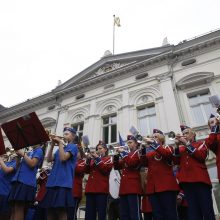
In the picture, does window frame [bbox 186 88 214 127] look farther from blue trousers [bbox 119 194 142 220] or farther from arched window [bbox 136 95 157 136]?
blue trousers [bbox 119 194 142 220]

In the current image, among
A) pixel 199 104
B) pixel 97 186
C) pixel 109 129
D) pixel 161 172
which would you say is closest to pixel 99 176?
pixel 97 186

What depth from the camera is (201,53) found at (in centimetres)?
1314

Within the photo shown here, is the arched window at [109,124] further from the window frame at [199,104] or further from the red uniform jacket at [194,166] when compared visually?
the red uniform jacket at [194,166]

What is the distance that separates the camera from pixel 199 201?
3973 millimetres

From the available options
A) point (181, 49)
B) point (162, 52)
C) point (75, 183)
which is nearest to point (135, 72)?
point (162, 52)

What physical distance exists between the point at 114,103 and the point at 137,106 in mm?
1657

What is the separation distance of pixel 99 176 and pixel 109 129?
27.2 feet

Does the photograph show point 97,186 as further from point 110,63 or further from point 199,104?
point 110,63

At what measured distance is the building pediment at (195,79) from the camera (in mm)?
11938

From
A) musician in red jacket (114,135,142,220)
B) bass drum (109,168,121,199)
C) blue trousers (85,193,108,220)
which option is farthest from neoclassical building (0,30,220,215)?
blue trousers (85,193,108,220)

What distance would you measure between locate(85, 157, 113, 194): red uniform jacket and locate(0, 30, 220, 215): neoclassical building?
5.82 metres

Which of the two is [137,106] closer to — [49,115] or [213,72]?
[213,72]

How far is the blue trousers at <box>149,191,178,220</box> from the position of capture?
13.3ft

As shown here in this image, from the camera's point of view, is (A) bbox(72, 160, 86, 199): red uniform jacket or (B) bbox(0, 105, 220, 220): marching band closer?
(B) bbox(0, 105, 220, 220): marching band
